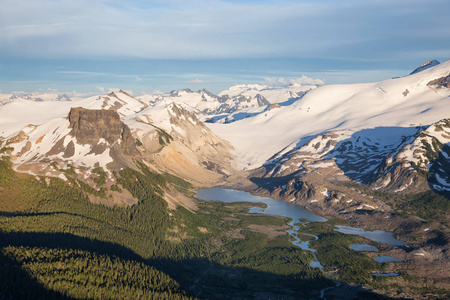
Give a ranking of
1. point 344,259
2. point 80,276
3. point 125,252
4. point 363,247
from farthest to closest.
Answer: point 363,247
point 344,259
point 125,252
point 80,276

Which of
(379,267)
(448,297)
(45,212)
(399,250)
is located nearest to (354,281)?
(379,267)

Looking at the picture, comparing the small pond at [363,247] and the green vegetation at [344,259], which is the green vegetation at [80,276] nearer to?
the green vegetation at [344,259]

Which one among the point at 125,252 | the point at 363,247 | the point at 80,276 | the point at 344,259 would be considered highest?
the point at 80,276

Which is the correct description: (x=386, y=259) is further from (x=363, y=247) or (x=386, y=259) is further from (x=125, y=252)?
(x=125, y=252)

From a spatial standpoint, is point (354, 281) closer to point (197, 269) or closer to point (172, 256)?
point (197, 269)

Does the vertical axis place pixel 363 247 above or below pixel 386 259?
below

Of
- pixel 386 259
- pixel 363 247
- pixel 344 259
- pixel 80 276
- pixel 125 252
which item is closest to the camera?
pixel 80 276

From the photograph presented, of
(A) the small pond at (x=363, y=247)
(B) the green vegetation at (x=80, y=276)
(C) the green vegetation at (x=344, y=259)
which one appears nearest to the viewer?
(B) the green vegetation at (x=80, y=276)

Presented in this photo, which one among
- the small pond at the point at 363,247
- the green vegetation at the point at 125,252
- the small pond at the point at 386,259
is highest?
the green vegetation at the point at 125,252

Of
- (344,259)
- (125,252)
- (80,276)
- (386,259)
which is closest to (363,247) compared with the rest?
(386,259)

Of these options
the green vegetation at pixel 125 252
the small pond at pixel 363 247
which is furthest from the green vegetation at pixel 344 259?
the green vegetation at pixel 125 252

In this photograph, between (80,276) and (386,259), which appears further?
(386,259)
